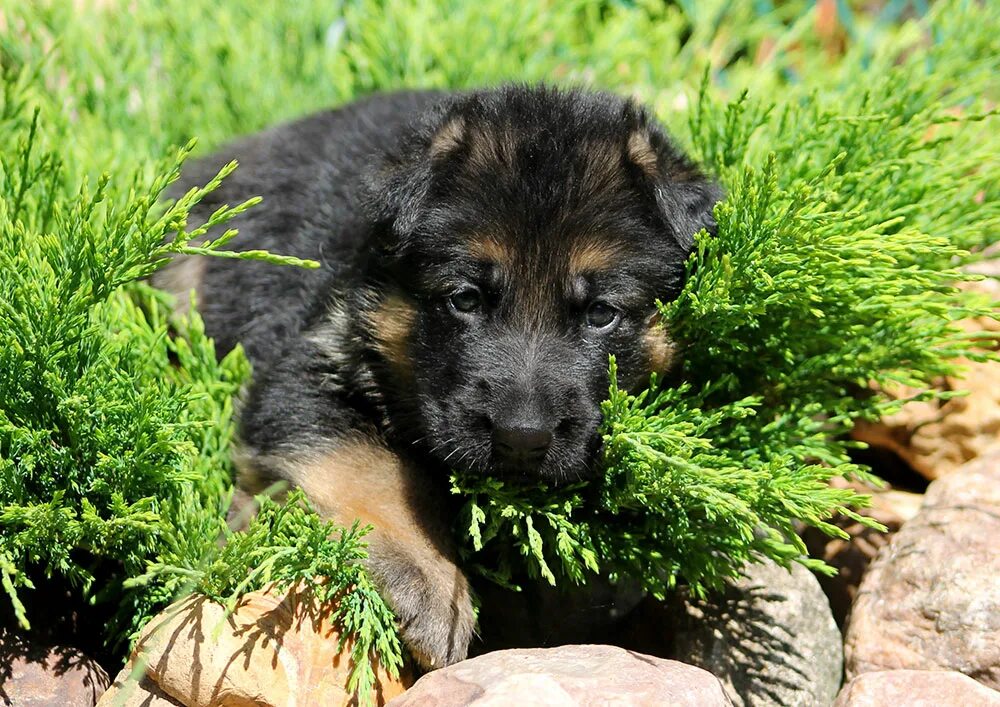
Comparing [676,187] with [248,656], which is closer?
[248,656]

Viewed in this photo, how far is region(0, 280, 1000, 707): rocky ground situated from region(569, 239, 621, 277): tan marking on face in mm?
1066

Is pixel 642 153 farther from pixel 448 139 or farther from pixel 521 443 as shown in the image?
pixel 521 443

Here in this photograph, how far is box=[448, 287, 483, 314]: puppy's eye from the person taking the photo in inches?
124

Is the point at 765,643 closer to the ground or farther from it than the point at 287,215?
closer to the ground

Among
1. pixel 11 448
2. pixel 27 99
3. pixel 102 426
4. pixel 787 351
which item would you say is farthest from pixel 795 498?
pixel 27 99

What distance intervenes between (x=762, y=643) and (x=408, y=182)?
1.80 meters

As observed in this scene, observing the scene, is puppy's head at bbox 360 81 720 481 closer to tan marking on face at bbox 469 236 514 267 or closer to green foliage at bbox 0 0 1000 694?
tan marking on face at bbox 469 236 514 267

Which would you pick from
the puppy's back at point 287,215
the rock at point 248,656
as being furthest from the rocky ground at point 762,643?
the puppy's back at point 287,215

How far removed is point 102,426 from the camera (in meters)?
3.03

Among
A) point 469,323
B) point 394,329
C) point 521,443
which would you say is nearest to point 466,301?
point 469,323

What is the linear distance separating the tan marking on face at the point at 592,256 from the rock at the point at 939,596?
1.40m

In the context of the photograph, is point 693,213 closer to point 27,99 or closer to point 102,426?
point 102,426

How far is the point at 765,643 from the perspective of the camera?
332cm

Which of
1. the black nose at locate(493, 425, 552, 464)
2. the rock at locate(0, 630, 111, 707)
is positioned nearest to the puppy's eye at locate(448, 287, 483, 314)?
the black nose at locate(493, 425, 552, 464)
